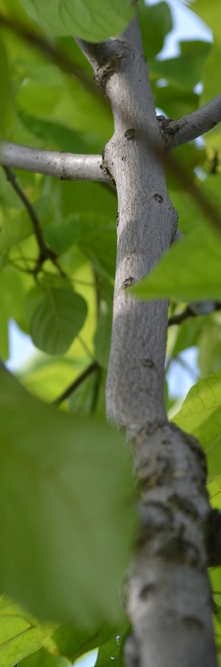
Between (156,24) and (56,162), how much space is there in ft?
1.58

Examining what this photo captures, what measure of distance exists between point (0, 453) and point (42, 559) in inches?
1.4

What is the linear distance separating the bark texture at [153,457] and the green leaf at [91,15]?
6 centimetres

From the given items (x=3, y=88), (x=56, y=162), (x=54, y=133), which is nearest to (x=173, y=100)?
(x=54, y=133)

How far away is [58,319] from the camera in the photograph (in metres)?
0.70

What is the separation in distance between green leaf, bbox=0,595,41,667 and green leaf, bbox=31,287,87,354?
1.16 ft

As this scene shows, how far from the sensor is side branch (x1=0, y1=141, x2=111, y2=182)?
403 millimetres

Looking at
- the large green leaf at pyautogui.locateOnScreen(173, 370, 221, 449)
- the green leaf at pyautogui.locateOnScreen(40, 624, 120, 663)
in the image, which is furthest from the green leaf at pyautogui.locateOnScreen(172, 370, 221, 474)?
the green leaf at pyautogui.locateOnScreen(40, 624, 120, 663)

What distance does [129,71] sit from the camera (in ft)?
1.38

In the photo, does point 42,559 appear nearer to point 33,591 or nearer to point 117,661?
point 33,591

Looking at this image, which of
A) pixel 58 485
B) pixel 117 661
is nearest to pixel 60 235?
pixel 117 661

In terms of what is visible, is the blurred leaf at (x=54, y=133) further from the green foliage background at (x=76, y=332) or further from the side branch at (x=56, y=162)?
the side branch at (x=56, y=162)

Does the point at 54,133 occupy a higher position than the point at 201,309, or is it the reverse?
the point at 54,133

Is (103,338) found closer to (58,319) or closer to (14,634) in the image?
(58,319)

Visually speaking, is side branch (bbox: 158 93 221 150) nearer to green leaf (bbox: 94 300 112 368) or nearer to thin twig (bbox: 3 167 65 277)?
thin twig (bbox: 3 167 65 277)
